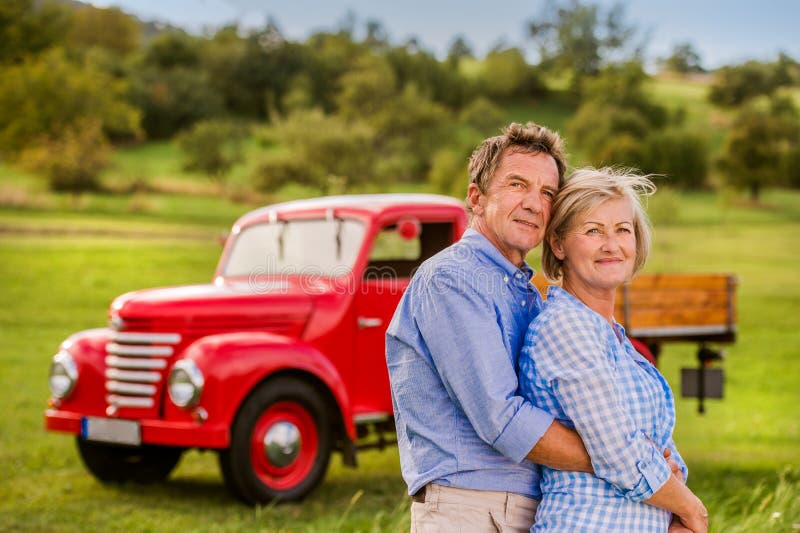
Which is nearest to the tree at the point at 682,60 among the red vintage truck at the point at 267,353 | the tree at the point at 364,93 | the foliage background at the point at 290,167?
the foliage background at the point at 290,167

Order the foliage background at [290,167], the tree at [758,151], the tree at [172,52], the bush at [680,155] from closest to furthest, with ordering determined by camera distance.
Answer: the foliage background at [290,167] → the tree at [758,151] → the bush at [680,155] → the tree at [172,52]

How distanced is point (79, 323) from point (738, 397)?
11525 mm

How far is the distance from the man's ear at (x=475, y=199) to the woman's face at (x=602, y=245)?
24cm

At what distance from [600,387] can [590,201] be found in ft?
1.60

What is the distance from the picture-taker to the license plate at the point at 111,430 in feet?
21.0

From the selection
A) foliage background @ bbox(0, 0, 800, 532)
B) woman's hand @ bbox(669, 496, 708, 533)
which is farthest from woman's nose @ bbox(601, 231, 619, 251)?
foliage background @ bbox(0, 0, 800, 532)

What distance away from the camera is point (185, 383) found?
6.23m

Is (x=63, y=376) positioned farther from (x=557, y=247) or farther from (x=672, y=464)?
(x=672, y=464)

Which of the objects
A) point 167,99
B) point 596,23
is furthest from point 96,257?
point 596,23

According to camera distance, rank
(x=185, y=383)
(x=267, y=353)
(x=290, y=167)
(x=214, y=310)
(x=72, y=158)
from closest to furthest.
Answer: (x=185, y=383)
(x=267, y=353)
(x=214, y=310)
(x=72, y=158)
(x=290, y=167)

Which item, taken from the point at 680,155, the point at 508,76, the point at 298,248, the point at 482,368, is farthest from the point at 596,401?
the point at 508,76

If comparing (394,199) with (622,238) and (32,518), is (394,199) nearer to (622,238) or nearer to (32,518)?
(32,518)

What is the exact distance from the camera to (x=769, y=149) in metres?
36.4

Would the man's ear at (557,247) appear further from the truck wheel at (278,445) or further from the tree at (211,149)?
the tree at (211,149)
